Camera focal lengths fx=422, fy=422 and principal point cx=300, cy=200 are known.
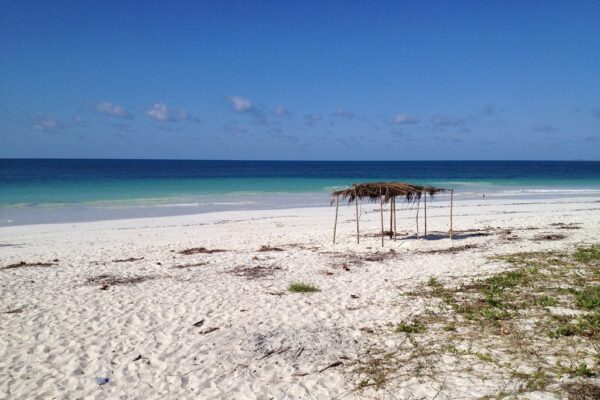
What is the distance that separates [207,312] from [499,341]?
170 inches

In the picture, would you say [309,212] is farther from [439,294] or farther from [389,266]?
[439,294]

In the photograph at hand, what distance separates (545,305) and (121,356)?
6236mm

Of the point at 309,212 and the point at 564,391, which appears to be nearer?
the point at 564,391

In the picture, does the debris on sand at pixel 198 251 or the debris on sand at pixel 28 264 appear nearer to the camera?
the debris on sand at pixel 28 264

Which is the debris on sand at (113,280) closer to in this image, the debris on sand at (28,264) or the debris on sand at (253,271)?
the debris on sand at (253,271)

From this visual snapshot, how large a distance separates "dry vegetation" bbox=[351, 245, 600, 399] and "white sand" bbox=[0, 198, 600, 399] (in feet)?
0.91

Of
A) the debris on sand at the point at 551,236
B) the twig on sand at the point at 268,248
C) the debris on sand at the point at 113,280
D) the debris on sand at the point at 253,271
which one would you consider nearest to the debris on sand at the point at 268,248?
the twig on sand at the point at 268,248

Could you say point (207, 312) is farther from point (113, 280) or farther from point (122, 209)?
point (122, 209)

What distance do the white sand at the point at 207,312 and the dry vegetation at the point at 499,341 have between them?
0.91ft

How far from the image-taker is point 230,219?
2023 cm

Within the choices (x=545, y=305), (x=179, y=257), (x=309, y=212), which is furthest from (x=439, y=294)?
(x=309, y=212)

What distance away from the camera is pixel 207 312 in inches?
271

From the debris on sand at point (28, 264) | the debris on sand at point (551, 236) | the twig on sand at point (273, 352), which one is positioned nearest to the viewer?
the twig on sand at point (273, 352)

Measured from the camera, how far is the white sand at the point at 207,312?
4.68 m
